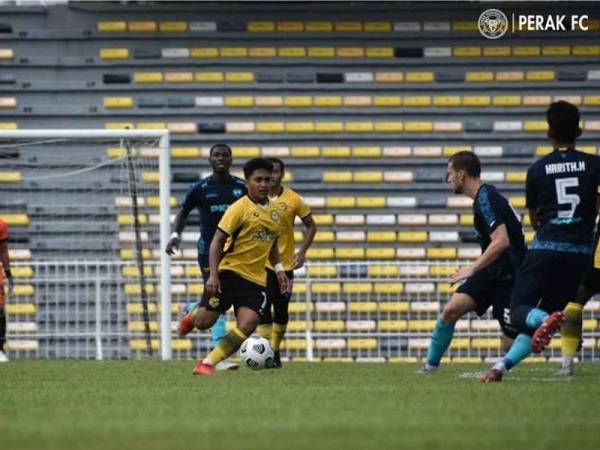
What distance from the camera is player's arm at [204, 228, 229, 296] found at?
1158 centimetres

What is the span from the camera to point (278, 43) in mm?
23625

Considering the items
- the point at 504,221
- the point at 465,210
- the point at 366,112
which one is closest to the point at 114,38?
the point at 366,112

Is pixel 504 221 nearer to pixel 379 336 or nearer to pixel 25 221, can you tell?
pixel 379 336

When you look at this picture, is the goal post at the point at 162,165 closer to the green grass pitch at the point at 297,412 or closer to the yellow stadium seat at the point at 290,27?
the green grass pitch at the point at 297,412

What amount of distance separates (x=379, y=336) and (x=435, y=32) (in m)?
5.79

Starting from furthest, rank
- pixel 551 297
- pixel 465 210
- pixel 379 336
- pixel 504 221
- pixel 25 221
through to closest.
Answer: pixel 465 210
pixel 25 221
pixel 379 336
pixel 504 221
pixel 551 297

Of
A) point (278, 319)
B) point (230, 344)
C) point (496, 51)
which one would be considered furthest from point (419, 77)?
point (230, 344)

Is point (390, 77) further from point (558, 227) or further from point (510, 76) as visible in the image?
point (558, 227)

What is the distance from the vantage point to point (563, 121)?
33.9 ft

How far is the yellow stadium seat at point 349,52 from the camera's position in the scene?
23.6m

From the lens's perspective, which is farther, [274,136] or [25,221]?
[274,136]

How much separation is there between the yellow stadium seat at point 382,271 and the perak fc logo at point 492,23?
217 inches

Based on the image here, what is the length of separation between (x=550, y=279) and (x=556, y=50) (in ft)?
46.4

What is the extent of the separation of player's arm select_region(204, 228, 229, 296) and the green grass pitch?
736mm
